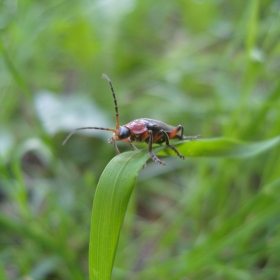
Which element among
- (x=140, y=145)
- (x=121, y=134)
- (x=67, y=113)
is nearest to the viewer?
(x=121, y=134)

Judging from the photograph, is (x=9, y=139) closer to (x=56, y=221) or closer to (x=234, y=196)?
(x=56, y=221)

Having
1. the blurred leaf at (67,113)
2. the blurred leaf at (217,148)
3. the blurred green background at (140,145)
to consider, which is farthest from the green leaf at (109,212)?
the blurred leaf at (67,113)

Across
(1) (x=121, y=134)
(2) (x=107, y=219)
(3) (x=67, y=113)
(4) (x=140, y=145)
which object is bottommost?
(2) (x=107, y=219)

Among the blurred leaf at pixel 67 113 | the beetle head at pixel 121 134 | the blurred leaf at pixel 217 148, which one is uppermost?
the blurred leaf at pixel 67 113

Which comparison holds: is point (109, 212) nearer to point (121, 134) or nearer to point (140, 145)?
point (121, 134)

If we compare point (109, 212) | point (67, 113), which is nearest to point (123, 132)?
point (109, 212)

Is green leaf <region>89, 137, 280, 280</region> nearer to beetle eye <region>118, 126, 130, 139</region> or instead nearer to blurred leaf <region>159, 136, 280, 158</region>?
blurred leaf <region>159, 136, 280, 158</region>

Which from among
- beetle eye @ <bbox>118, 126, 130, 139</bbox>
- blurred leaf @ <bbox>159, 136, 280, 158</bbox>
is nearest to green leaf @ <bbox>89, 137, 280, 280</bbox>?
blurred leaf @ <bbox>159, 136, 280, 158</bbox>

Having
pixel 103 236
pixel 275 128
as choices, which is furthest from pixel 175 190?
pixel 103 236

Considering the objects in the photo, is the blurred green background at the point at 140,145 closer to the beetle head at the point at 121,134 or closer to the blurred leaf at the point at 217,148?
the blurred leaf at the point at 217,148
